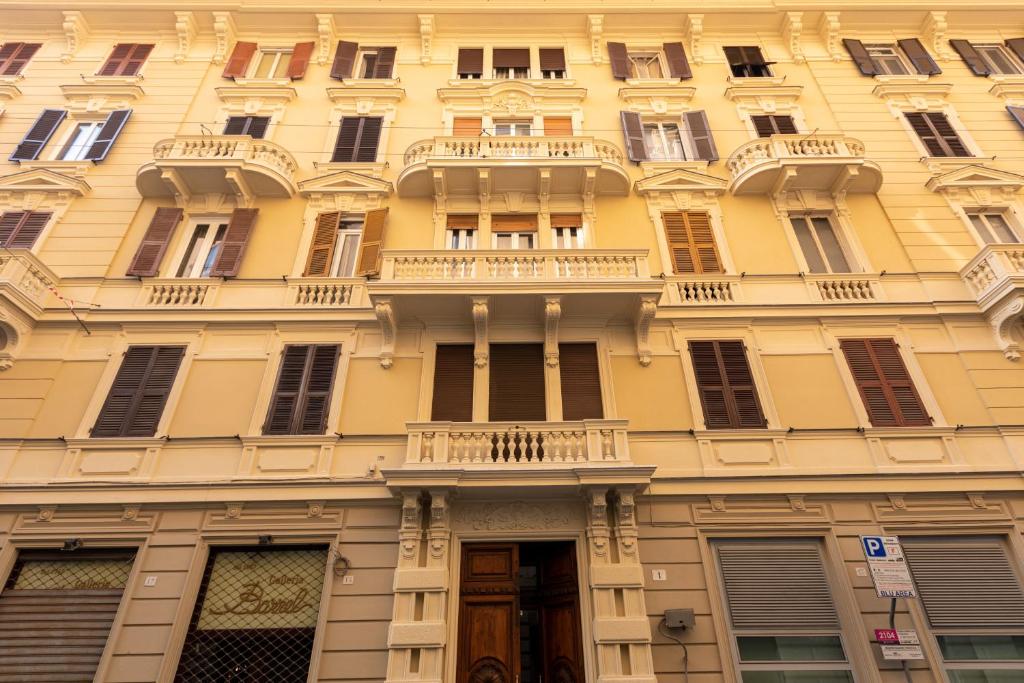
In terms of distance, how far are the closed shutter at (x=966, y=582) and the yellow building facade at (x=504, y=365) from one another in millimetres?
52

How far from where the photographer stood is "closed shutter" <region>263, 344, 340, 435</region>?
1077 centimetres

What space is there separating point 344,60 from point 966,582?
63.6ft

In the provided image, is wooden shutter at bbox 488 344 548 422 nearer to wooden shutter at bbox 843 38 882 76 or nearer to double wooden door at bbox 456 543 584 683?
double wooden door at bbox 456 543 584 683

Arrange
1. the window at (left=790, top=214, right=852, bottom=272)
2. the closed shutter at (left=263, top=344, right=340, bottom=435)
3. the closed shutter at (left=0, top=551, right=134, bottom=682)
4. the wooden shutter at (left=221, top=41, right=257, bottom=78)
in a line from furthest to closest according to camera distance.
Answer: the wooden shutter at (left=221, top=41, right=257, bottom=78), the window at (left=790, top=214, right=852, bottom=272), the closed shutter at (left=263, top=344, right=340, bottom=435), the closed shutter at (left=0, top=551, right=134, bottom=682)

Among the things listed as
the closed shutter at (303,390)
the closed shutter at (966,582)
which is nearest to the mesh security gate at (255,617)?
the closed shutter at (303,390)

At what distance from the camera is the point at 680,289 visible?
1241cm

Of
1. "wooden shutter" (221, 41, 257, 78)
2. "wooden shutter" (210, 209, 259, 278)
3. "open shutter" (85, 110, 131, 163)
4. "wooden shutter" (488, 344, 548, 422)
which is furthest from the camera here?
"wooden shutter" (221, 41, 257, 78)

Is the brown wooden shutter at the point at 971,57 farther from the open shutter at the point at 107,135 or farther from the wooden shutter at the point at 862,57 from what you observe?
the open shutter at the point at 107,135

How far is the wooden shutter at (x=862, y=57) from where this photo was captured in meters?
16.8

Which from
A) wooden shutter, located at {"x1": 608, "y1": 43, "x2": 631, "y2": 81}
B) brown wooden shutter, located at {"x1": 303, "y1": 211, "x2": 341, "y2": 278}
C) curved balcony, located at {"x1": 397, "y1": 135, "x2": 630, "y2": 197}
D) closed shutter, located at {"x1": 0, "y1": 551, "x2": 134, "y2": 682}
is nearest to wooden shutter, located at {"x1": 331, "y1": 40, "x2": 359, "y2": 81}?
curved balcony, located at {"x1": 397, "y1": 135, "x2": 630, "y2": 197}

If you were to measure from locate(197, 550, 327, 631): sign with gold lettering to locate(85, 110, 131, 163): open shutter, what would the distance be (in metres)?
11.2

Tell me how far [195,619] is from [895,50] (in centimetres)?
2356

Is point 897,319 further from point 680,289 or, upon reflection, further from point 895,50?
point 895,50

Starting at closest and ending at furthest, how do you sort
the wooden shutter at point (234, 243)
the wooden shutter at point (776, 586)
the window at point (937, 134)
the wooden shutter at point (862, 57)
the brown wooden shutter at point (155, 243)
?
the wooden shutter at point (776, 586), the brown wooden shutter at point (155, 243), the wooden shutter at point (234, 243), the window at point (937, 134), the wooden shutter at point (862, 57)
